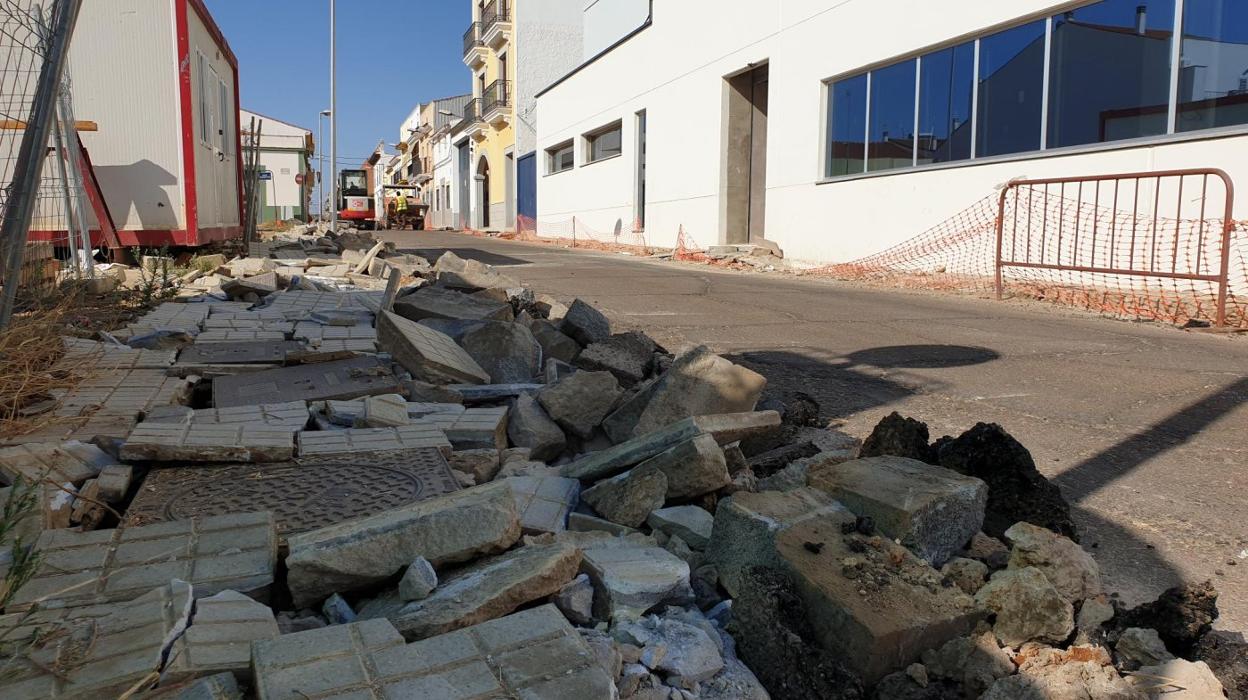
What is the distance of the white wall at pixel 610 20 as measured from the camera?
28.4 m

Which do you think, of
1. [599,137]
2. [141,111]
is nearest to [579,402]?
[141,111]

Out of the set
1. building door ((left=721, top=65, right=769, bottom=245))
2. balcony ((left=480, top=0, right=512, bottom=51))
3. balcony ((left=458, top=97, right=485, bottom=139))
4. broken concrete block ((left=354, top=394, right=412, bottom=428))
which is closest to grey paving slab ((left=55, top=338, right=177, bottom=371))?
broken concrete block ((left=354, top=394, right=412, bottom=428))

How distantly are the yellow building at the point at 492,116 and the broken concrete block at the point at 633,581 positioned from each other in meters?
39.3

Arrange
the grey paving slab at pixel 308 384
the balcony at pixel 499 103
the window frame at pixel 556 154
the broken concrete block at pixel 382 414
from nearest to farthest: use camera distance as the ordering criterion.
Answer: the broken concrete block at pixel 382 414 < the grey paving slab at pixel 308 384 < the window frame at pixel 556 154 < the balcony at pixel 499 103

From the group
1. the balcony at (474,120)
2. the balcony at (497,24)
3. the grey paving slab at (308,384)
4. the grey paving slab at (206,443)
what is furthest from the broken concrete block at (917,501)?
the balcony at (474,120)

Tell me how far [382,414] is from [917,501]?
2240mm

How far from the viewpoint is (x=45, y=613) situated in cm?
195

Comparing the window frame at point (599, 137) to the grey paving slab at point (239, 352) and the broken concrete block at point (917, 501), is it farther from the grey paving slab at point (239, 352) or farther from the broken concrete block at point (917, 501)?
the broken concrete block at point (917, 501)

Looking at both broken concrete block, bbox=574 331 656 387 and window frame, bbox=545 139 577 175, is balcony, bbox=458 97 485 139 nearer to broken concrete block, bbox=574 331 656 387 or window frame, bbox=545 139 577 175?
window frame, bbox=545 139 577 175

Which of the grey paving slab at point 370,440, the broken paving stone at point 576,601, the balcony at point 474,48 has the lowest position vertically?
the broken paving stone at point 576,601

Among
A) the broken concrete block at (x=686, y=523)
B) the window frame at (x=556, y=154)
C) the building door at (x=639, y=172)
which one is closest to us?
the broken concrete block at (x=686, y=523)

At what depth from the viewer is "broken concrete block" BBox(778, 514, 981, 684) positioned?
1.94 meters

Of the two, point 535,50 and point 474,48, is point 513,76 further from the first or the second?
point 474,48

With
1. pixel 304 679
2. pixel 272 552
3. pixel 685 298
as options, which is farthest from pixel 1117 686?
pixel 685 298
